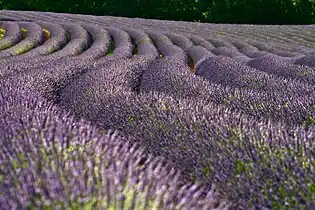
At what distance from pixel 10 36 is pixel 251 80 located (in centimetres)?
683

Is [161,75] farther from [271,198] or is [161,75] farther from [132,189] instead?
[132,189]

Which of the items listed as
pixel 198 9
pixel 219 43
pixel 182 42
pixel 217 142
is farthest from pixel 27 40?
pixel 198 9

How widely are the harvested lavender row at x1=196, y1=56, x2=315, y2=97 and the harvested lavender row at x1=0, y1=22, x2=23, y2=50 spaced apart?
4.38m

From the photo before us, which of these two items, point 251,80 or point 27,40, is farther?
point 27,40

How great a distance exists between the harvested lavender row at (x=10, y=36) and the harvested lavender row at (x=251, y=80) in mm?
4384

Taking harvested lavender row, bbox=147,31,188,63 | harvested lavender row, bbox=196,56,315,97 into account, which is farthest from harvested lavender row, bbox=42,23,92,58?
harvested lavender row, bbox=196,56,315,97

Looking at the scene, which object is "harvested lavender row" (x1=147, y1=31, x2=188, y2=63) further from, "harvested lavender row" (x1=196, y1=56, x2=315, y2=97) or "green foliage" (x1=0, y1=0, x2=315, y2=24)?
"green foliage" (x1=0, y1=0, x2=315, y2=24)

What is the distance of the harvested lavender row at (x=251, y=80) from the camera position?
3.75 meters

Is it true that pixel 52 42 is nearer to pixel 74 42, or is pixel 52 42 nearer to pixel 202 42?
pixel 74 42

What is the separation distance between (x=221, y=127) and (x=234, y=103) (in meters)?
1.06

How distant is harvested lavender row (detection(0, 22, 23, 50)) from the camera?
30.7 feet


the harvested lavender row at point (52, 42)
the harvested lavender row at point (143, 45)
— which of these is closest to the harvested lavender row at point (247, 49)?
the harvested lavender row at point (143, 45)

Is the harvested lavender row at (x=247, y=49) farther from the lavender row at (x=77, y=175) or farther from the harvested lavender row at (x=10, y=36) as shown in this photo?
the lavender row at (x=77, y=175)

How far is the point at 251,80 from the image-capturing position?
4.64 m
